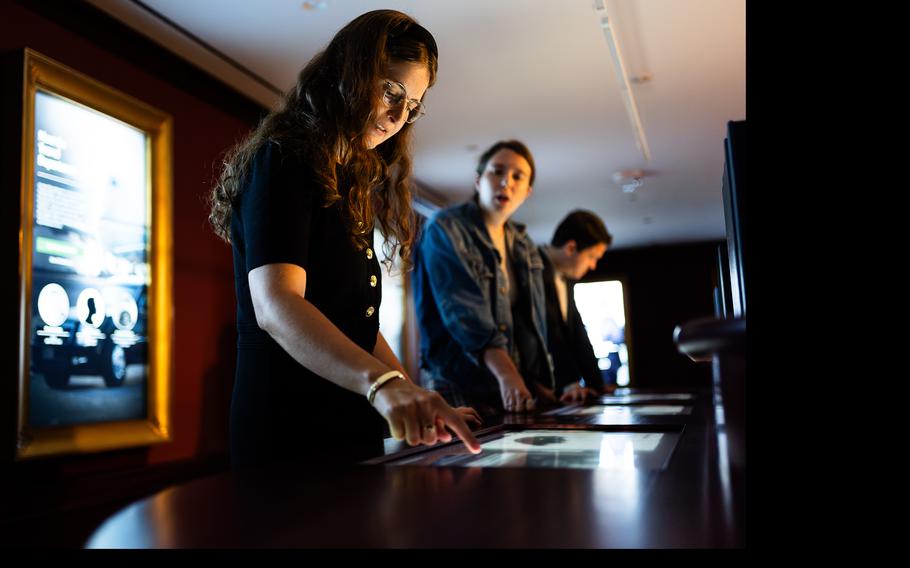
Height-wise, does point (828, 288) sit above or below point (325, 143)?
below

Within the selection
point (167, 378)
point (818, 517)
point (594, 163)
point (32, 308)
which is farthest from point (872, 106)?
point (594, 163)

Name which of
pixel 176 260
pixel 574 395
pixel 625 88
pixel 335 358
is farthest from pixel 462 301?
pixel 625 88

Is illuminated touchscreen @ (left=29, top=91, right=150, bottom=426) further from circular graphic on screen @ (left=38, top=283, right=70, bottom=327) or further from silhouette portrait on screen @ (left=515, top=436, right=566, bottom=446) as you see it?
silhouette portrait on screen @ (left=515, top=436, right=566, bottom=446)

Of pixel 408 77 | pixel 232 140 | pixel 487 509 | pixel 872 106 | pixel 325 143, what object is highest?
pixel 232 140

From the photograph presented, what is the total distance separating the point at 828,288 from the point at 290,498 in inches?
17.8

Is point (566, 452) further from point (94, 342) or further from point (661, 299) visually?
point (661, 299)

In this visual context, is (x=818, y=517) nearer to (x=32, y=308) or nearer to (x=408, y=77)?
(x=408, y=77)

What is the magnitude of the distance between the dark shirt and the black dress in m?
2.16

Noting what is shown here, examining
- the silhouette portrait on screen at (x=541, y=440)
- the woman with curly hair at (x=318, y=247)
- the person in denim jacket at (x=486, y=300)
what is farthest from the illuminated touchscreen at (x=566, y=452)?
the person in denim jacket at (x=486, y=300)

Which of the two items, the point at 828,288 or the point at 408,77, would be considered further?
the point at 408,77

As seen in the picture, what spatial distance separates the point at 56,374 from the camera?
11.4ft

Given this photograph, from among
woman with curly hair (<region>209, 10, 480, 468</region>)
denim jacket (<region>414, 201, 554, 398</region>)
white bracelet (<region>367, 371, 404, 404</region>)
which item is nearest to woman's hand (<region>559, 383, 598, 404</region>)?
denim jacket (<region>414, 201, 554, 398</region>)

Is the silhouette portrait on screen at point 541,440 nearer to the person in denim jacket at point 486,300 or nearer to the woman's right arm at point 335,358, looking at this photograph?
the woman's right arm at point 335,358

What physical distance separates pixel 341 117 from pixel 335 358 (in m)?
0.49
